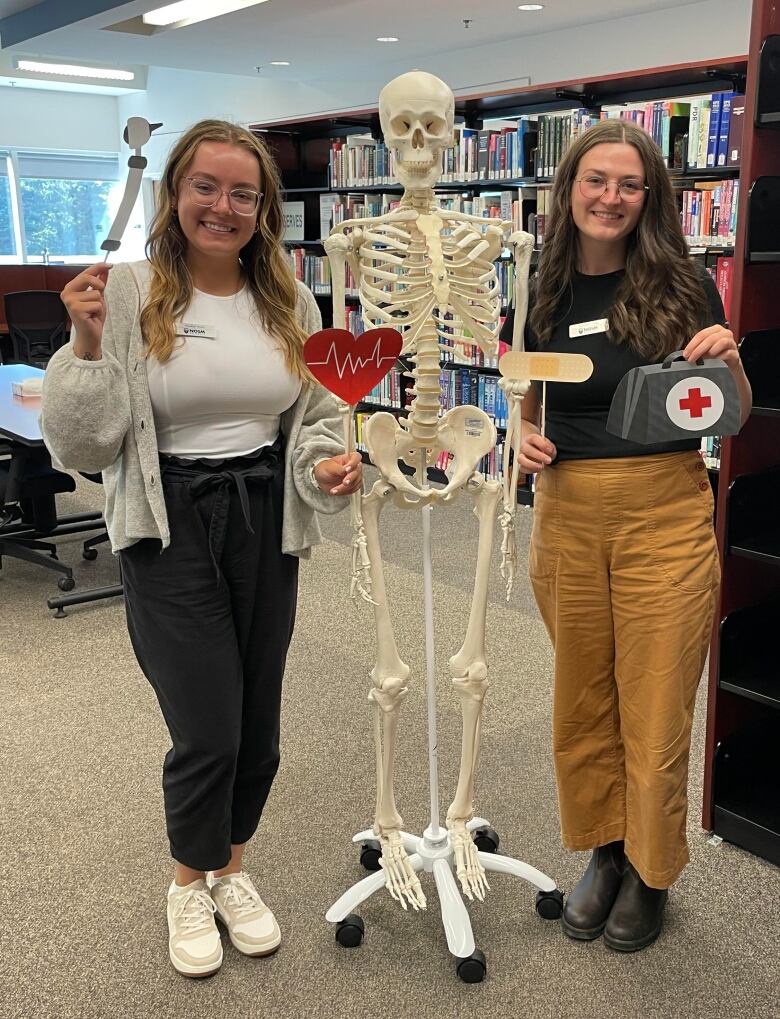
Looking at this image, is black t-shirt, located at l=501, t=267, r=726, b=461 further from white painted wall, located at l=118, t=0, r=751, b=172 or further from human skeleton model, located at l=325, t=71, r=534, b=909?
white painted wall, located at l=118, t=0, r=751, b=172

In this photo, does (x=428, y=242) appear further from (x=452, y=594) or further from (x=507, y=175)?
(x=507, y=175)

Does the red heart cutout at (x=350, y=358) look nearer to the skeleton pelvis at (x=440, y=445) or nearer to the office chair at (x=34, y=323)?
the skeleton pelvis at (x=440, y=445)

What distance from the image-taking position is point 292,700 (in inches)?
123

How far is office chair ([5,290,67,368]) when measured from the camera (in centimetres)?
773

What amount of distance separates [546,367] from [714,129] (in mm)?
3250

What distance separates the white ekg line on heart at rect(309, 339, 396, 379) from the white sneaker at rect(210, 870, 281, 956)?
A: 1151mm

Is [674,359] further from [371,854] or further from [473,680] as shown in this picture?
[371,854]

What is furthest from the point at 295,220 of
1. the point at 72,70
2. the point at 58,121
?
the point at 58,121

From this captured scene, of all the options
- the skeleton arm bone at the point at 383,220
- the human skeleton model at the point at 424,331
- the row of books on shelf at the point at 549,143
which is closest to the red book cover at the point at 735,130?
the row of books on shelf at the point at 549,143

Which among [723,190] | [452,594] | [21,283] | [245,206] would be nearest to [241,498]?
[245,206]

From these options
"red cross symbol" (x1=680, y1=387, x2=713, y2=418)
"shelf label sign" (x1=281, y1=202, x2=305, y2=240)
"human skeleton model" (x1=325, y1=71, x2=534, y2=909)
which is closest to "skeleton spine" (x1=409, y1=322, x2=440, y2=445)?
"human skeleton model" (x1=325, y1=71, x2=534, y2=909)

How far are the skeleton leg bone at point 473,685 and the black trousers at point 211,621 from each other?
37 cm

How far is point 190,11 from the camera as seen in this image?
7098 mm

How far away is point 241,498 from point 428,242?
58cm
